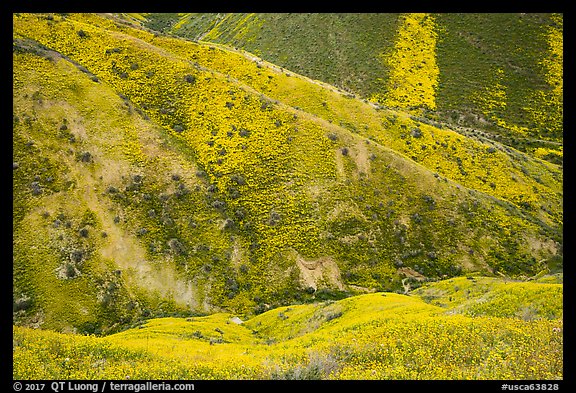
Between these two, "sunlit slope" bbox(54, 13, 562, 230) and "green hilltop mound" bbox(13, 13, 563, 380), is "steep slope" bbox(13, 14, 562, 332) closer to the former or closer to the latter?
"green hilltop mound" bbox(13, 13, 563, 380)

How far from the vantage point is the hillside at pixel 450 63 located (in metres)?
110

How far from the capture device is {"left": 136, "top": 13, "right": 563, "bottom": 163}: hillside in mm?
109875

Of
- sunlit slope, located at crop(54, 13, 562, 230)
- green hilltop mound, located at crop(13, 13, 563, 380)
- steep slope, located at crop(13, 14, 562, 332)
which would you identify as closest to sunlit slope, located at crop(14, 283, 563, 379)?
green hilltop mound, located at crop(13, 13, 563, 380)

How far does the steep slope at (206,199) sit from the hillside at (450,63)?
1558 inches

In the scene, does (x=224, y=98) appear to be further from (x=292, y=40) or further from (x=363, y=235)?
(x=292, y=40)

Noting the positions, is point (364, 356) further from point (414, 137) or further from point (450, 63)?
point (450, 63)

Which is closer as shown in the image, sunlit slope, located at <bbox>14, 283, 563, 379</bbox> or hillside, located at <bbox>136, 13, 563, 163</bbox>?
sunlit slope, located at <bbox>14, 283, 563, 379</bbox>

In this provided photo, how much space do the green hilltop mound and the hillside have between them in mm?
30177

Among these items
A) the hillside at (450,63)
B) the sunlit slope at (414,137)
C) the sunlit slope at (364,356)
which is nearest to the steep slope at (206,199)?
the sunlit slope at (414,137)

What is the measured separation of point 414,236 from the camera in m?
58.3

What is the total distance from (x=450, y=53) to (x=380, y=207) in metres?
91.6

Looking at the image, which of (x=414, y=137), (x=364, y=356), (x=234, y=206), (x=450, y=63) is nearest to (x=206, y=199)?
(x=234, y=206)

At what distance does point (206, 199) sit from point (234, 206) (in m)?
4.21

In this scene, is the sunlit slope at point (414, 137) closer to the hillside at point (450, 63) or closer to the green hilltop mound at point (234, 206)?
the green hilltop mound at point (234, 206)
